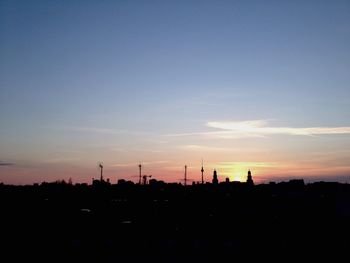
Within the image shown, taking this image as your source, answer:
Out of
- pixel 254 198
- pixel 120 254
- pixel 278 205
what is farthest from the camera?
pixel 254 198

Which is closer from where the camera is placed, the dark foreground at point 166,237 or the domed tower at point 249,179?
the dark foreground at point 166,237

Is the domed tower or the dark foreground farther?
the domed tower

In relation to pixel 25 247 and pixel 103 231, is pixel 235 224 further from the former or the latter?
pixel 25 247

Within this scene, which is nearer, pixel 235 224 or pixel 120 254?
pixel 120 254

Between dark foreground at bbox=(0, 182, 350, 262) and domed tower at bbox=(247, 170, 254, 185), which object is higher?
domed tower at bbox=(247, 170, 254, 185)

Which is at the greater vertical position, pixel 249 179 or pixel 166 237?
pixel 249 179

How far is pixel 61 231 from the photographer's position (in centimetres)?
2639

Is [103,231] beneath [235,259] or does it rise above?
above

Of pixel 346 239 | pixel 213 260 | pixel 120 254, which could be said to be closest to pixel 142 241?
pixel 120 254

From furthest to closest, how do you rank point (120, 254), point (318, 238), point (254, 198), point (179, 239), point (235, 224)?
1. point (254, 198)
2. point (235, 224)
3. point (318, 238)
4. point (179, 239)
5. point (120, 254)

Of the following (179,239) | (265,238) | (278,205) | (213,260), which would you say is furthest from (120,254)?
(278,205)

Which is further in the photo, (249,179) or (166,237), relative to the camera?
(249,179)

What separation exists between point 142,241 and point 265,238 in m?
8.66

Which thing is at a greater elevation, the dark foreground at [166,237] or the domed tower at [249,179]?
the domed tower at [249,179]
